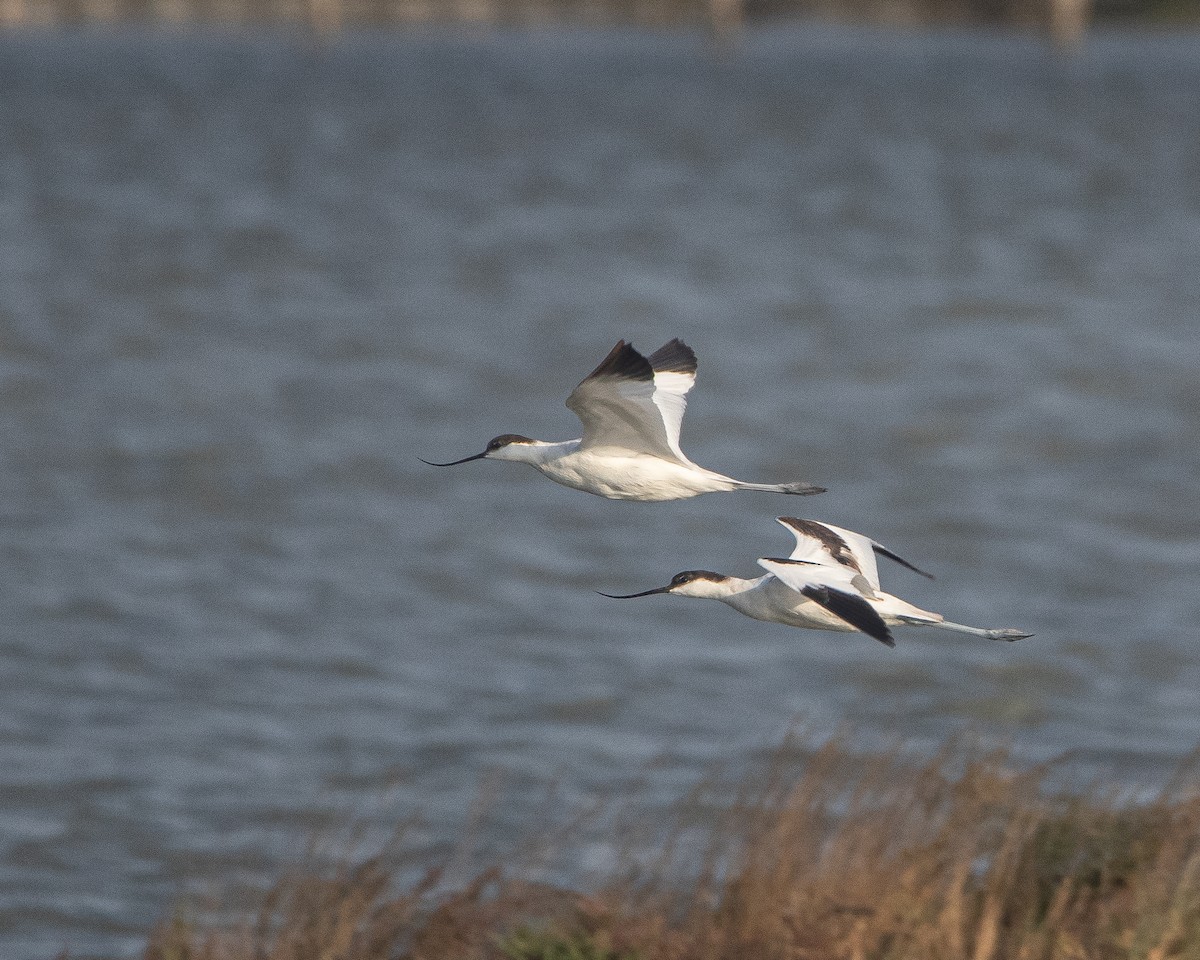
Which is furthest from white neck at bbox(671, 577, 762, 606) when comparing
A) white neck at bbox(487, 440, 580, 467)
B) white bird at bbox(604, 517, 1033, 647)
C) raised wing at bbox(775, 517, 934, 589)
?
white neck at bbox(487, 440, 580, 467)

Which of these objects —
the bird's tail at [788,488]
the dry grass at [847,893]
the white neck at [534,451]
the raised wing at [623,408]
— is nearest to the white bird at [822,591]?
the bird's tail at [788,488]

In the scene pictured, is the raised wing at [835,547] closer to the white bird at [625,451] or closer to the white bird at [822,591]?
the white bird at [822,591]

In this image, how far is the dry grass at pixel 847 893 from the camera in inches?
349

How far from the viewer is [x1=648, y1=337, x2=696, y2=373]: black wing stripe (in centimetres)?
613

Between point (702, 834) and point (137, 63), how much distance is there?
7958 centimetres

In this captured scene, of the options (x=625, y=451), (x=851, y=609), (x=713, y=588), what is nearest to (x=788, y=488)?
(x=713, y=588)

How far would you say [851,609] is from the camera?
4.72 m

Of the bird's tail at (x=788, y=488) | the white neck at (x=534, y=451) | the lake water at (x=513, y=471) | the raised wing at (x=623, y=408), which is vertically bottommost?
the lake water at (x=513, y=471)

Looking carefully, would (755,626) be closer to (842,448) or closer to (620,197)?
(842,448)

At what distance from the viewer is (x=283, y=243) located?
45000mm

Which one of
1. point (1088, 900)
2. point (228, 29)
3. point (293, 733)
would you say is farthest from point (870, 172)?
point (228, 29)

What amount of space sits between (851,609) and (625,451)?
1186mm

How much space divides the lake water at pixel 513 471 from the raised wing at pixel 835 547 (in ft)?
15.7

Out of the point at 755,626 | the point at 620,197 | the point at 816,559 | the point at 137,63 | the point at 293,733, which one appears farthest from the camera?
the point at 137,63
